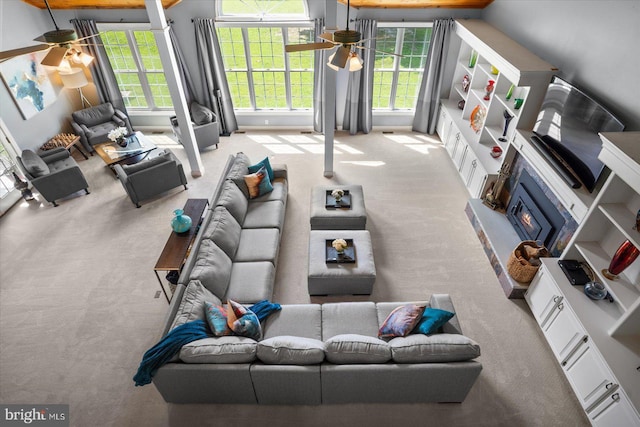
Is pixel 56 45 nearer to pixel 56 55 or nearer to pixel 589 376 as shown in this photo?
pixel 56 55

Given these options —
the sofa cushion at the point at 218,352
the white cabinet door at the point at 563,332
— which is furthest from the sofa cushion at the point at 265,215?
the white cabinet door at the point at 563,332

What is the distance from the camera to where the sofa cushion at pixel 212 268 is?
3992 millimetres

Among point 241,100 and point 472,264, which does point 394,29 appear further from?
point 472,264

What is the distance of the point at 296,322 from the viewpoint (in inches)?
154

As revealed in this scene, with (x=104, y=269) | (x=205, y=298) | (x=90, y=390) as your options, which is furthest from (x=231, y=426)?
(x=104, y=269)

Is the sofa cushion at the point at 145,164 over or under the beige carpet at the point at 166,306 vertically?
over

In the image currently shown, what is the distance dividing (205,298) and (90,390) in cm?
155

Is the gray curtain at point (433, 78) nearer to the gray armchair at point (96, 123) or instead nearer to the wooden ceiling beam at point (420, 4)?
the wooden ceiling beam at point (420, 4)

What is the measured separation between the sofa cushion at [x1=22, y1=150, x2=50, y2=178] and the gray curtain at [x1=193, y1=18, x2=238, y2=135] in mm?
3285

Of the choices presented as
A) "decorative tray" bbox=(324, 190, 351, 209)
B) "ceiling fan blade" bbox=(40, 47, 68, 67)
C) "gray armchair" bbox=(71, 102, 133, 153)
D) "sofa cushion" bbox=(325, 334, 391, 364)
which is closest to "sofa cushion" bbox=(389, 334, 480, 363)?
"sofa cushion" bbox=(325, 334, 391, 364)

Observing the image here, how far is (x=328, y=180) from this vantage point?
6879 mm

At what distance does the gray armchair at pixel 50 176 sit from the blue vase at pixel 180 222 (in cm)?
282

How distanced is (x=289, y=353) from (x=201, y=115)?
5.93 meters

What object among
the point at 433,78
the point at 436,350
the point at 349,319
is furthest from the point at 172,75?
the point at 436,350
